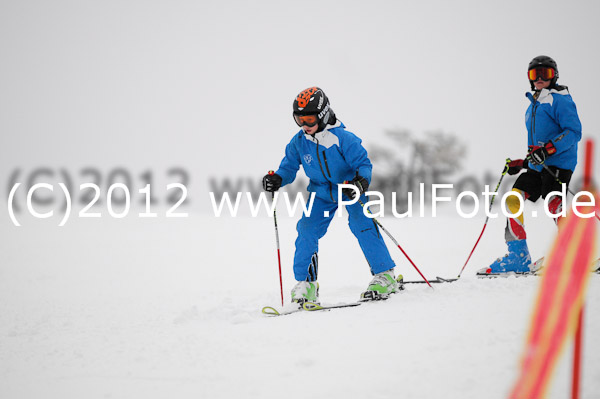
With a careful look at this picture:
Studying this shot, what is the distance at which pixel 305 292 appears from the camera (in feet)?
16.6

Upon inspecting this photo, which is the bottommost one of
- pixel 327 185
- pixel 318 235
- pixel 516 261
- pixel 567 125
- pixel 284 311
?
pixel 284 311

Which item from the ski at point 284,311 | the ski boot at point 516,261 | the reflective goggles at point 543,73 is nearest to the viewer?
the ski at point 284,311

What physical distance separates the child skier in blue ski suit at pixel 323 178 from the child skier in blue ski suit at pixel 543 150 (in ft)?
4.88

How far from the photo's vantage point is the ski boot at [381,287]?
490 cm

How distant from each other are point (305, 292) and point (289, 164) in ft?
4.48

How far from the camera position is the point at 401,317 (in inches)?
151

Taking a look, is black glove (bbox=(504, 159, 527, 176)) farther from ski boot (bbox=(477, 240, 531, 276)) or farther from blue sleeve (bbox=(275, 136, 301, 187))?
blue sleeve (bbox=(275, 136, 301, 187))

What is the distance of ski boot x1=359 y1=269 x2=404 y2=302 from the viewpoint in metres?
4.90

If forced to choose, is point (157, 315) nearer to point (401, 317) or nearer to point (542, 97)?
point (401, 317)

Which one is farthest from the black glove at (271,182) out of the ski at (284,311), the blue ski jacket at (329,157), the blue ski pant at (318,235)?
the ski at (284,311)

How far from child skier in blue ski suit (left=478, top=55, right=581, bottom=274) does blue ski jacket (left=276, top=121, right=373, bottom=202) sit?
6.10 ft

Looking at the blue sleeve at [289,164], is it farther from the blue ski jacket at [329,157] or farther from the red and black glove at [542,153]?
the red and black glove at [542,153]

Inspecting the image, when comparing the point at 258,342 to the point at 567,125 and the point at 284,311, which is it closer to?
the point at 284,311

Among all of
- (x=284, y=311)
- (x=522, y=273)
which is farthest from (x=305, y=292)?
(x=522, y=273)
